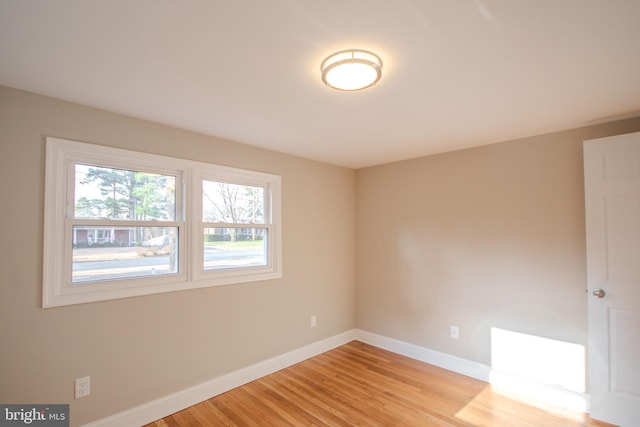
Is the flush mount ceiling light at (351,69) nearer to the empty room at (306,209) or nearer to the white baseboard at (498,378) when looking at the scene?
the empty room at (306,209)

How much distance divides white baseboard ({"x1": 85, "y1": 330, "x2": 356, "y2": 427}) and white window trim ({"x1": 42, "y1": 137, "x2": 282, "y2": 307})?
86 cm

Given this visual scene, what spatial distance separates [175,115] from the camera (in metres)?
2.41

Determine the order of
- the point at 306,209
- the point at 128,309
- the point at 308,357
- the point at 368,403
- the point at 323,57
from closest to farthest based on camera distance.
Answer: the point at 323,57 → the point at 128,309 → the point at 368,403 → the point at 308,357 → the point at 306,209

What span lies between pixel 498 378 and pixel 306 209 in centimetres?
262

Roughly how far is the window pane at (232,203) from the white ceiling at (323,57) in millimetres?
653

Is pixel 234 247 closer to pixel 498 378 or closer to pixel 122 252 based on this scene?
pixel 122 252

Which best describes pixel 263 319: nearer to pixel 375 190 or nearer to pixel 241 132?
pixel 241 132

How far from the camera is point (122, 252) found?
A: 2406mm

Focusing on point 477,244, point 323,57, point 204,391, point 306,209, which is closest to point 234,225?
point 306,209

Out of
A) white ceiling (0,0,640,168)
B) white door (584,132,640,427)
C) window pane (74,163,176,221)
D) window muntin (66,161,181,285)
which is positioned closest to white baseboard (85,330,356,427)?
window muntin (66,161,181,285)

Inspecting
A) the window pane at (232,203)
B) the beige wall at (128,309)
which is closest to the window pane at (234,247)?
the window pane at (232,203)

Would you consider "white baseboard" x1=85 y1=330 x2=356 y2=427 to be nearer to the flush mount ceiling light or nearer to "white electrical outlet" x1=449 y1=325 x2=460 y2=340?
"white electrical outlet" x1=449 y1=325 x2=460 y2=340

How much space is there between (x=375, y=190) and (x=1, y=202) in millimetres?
3511

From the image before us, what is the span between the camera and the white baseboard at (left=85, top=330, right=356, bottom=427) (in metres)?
2.30
